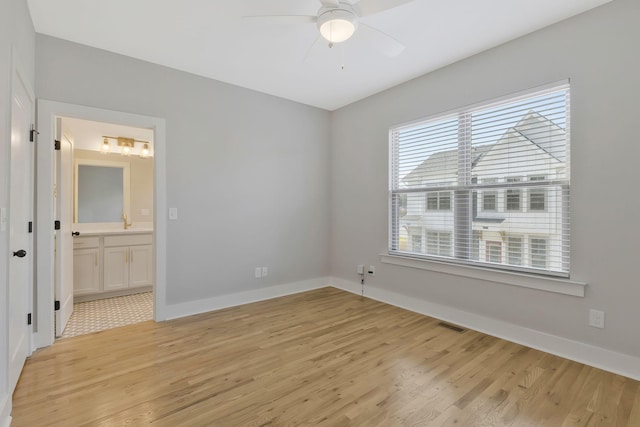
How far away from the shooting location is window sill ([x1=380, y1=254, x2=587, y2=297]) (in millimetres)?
2409

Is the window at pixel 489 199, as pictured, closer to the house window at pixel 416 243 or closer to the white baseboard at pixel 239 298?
the house window at pixel 416 243

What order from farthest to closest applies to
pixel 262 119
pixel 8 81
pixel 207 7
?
1. pixel 262 119
2. pixel 207 7
3. pixel 8 81

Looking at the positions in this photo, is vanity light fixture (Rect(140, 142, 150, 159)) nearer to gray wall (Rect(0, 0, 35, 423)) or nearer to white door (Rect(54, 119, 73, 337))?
white door (Rect(54, 119, 73, 337))

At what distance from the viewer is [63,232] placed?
291cm

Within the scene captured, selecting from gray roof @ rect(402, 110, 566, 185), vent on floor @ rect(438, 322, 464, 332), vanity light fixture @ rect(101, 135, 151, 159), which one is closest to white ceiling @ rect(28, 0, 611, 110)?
gray roof @ rect(402, 110, 566, 185)

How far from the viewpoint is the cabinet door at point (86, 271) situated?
379cm

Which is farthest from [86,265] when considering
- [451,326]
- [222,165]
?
[451,326]

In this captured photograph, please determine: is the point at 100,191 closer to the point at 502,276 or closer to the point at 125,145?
the point at 125,145

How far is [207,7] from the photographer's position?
227cm

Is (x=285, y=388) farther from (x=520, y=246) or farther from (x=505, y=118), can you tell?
(x=505, y=118)

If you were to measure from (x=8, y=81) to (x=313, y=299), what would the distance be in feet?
11.1

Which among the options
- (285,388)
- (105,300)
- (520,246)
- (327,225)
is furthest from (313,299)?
(105,300)

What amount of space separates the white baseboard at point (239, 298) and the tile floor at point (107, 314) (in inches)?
12.7

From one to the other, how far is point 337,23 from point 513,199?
2.14 metres
